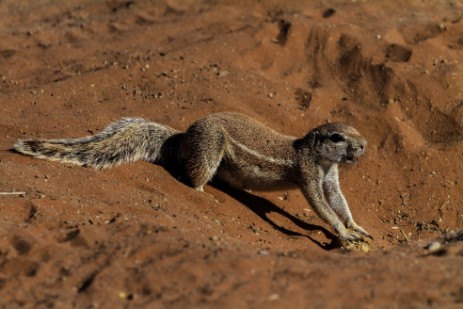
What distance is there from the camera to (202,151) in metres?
7.70

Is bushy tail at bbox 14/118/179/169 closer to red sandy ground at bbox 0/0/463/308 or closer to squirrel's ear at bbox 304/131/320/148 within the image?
red sandy ground at bbox 0/0/463/308

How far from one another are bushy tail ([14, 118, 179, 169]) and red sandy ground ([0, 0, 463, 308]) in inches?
5.4

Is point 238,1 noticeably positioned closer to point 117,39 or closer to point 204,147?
point 117,39

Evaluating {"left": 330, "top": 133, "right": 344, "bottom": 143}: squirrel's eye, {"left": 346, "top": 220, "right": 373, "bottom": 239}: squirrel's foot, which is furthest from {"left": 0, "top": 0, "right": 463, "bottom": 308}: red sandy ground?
{"left": 330, "top": 133, "right": 344, "bottom": 143}: squirrel's eye

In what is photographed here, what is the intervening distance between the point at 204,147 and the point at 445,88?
13.3ft

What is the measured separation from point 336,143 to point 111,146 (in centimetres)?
248

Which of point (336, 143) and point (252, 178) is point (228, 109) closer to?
point (252, 178)

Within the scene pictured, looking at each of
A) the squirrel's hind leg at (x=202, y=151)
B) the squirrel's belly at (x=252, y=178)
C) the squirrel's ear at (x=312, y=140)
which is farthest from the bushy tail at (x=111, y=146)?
the squirrel's ear at (x=312, y=140)

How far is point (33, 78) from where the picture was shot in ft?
34.9

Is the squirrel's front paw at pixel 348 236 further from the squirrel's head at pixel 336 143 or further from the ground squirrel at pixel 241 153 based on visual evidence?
the squirrel's head at pixel 336 143

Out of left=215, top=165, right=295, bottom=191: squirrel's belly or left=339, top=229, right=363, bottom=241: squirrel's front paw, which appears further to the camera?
left=215, top=165, right=295, bottom=191: squirrel's belly

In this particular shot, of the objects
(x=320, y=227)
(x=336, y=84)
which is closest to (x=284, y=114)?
(x=336, y=84)

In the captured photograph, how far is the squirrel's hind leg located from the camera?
770 centimetres

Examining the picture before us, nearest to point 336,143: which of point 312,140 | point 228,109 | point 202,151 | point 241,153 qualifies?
point 312,140
